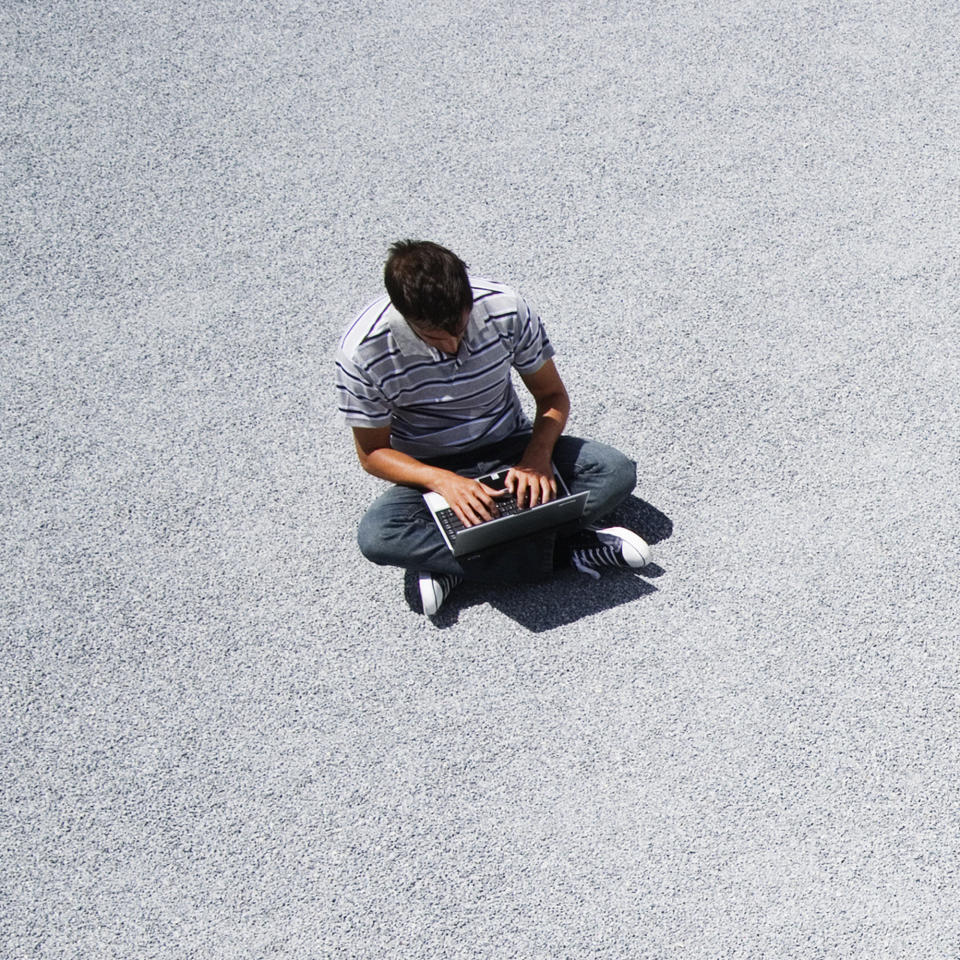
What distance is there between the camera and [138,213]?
13.5 feet

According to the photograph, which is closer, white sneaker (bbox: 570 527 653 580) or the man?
the man

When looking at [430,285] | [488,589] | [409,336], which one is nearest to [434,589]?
[488,589]

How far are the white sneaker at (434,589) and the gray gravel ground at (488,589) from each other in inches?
2.8

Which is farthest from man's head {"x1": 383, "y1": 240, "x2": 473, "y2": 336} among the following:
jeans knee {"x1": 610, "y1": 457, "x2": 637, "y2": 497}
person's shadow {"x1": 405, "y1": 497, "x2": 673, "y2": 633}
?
person's shadow {"x1": 405, "y1": 497, "x2": 673, "y2": 633}

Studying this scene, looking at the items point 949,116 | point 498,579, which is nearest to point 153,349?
point 498,579

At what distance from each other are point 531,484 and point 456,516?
0.70 ft

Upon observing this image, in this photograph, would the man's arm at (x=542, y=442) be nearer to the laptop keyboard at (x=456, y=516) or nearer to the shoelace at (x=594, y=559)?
the laptop keyboard at (x=456, y=516)

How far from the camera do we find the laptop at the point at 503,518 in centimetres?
270

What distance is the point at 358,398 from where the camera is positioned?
2730 millimetres

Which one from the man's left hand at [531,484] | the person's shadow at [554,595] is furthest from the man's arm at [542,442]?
the person's shadow at [554,595]

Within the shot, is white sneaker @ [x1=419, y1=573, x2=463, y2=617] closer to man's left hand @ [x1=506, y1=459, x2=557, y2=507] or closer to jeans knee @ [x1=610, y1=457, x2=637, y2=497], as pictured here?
man's left hand @ [x1=506, y1=459, x2=557, y2=507]

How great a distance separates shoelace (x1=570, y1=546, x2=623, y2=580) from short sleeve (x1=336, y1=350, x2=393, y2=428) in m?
0.62

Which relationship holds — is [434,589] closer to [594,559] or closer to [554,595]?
[554,595]

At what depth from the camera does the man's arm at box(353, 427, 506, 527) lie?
2.76 metres
